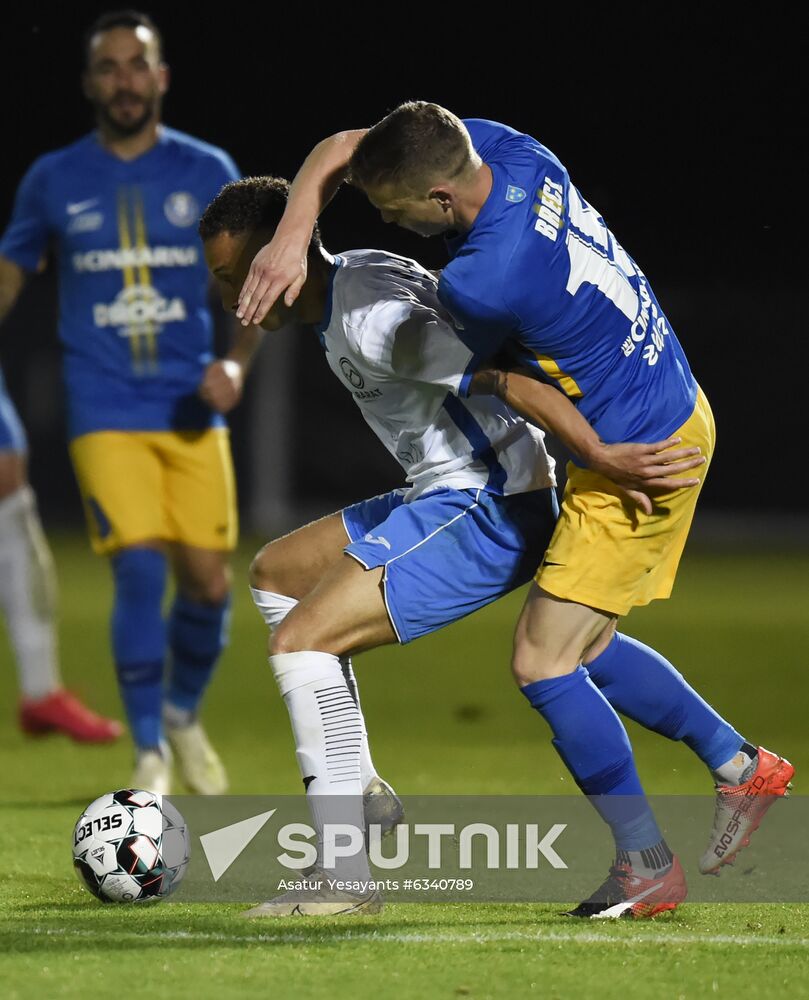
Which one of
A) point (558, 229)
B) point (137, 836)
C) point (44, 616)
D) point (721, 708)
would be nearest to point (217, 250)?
point (558, 229)

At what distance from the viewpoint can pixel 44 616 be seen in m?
7.23

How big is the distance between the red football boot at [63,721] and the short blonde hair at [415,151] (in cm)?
365

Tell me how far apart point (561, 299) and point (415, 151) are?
0.47 metres

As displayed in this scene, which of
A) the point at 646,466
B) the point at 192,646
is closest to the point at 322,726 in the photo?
the point at 646,466

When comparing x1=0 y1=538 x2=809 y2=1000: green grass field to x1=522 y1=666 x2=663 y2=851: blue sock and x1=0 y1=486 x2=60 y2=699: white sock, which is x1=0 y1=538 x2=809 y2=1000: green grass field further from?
x1=0 y1=486 x2=60 y2=699: white sock

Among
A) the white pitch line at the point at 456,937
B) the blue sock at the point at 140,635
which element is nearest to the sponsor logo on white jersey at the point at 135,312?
the blue sock at the point at 140,635

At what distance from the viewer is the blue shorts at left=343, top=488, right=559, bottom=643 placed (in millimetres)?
4047

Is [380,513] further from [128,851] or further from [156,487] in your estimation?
[156,487]

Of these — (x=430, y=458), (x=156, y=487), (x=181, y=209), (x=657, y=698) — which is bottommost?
(x=156, y=487)

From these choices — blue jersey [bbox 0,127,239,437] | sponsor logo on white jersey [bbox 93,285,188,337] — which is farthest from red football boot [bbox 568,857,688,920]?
sponsor logo on white jersey [bbox 93,285,188,337]

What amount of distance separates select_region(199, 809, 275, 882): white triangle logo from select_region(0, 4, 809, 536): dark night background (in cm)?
882

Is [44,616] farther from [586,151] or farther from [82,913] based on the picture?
[586,151]

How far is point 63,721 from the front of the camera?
6871 millimetres

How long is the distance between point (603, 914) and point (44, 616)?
3.92 meters
